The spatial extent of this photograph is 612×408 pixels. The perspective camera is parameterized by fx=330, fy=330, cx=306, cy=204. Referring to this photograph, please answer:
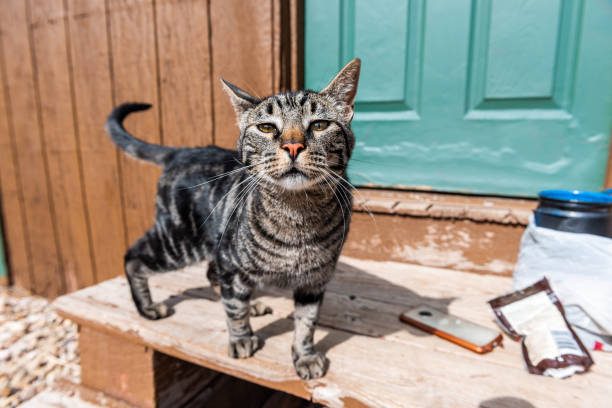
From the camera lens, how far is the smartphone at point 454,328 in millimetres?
1310

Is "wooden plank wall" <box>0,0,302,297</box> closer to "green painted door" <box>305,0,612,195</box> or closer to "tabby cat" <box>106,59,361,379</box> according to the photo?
"green painted door" <box>305,0,612,195</box>

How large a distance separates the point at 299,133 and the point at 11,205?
3.77 meters

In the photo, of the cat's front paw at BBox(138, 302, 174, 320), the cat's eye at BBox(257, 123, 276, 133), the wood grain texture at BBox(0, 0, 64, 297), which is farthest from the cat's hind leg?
the wood grain texture at BBox(0, 0, 64, 297)

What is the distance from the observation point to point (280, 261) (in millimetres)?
1186

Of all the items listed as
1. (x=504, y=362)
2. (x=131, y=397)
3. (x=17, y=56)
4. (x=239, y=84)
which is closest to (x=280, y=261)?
(x=504, y=362)

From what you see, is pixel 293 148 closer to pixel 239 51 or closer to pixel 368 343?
pixel 368 343

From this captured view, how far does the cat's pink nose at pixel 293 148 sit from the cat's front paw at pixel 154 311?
1.06m

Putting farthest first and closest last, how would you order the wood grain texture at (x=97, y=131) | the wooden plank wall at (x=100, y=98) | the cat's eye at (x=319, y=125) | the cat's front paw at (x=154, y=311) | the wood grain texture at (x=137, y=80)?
the wood grain texture at (x=97, y=131), the wood grain texture at (x=137, y=80), the wooden plank wall at (x=100, y=98), the cat's front paw at (x=154, y=311), the cat's eye at (x=319, y=125)

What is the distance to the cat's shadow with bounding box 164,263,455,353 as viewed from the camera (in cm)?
146

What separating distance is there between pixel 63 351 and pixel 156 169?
1.60m

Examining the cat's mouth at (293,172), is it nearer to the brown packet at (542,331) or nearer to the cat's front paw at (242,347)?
the cat's front paw at (242,347)

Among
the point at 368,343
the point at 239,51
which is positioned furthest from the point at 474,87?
the point at 368,343

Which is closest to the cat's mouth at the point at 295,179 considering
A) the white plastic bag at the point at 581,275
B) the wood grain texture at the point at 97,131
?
the white plastic bag at the point at 581,275

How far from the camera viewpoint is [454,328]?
1418mm
